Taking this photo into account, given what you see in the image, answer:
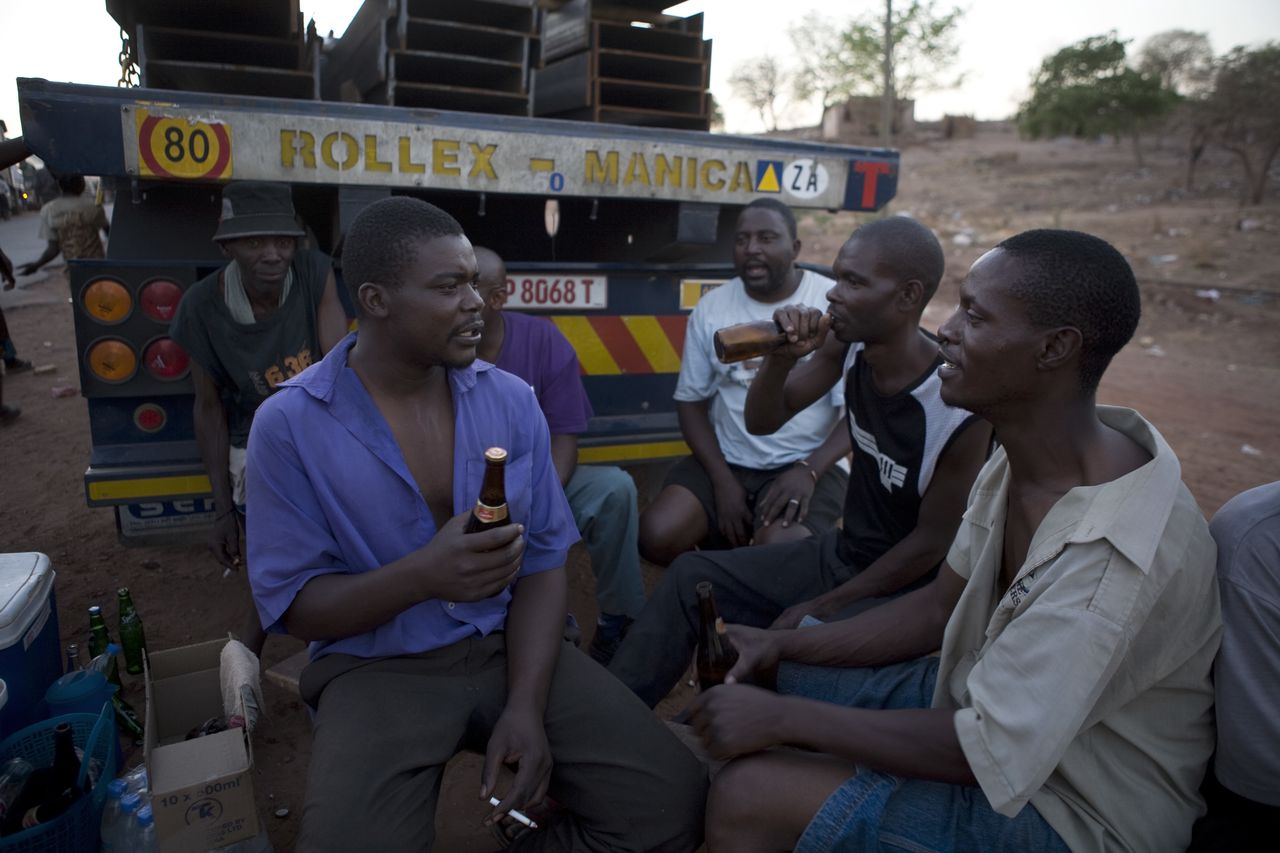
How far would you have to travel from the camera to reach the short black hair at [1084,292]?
1.68 metres

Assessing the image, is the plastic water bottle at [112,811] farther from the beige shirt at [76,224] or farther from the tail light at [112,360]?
the beige shirt at [76,224]

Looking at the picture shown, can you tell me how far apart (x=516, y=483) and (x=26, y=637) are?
1449 mm

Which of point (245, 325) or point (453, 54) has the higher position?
point (453, 54)

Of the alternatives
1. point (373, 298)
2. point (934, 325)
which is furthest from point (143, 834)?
point (934, 325)

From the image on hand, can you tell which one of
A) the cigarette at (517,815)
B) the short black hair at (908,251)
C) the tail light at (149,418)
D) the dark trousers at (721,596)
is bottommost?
the cigarette at (517,815)

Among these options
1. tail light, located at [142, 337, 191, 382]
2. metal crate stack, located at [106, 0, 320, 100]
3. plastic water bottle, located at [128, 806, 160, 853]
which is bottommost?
plastic water bottle, located at [128, 806, 160, 853]

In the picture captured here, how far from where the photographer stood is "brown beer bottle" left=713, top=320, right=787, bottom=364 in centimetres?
276

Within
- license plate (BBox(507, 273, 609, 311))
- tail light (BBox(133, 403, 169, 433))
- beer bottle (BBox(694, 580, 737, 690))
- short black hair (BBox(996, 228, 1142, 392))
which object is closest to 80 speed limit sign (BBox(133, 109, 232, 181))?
tail light (BBox(133, 403, 169, 433))

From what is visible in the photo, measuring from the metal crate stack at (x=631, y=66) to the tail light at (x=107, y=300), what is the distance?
2007 mm

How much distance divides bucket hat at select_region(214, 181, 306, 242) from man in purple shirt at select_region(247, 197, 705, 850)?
93 centimetres

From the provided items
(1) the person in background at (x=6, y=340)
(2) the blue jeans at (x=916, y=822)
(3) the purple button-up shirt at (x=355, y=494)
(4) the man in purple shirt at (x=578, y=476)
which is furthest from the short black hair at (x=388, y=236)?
(1) the person in background at (x=6, y=340)

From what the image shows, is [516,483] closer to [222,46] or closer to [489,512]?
[489,512]

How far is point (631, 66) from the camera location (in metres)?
4.00

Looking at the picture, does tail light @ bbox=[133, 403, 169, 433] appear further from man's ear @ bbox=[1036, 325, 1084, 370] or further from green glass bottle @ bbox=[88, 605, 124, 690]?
man's ear @ bbox=[1036, 325, 1084, 370]
